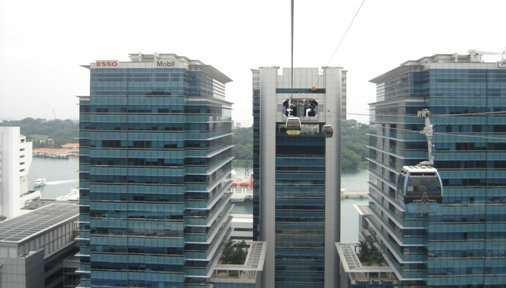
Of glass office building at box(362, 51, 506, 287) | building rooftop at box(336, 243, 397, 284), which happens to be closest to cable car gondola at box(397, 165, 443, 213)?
glass office building at box(362, 51, 506, 287)

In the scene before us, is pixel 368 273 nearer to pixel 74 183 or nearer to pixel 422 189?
pixel 422 189

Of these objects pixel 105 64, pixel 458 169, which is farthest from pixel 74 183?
pixel 458 169

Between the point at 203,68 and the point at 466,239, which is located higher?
the point at 203,68

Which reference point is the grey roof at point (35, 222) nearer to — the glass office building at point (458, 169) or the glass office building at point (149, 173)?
the glass office building at point (149, 173)

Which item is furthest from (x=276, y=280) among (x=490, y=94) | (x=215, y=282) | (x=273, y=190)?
(x=490, y=94)

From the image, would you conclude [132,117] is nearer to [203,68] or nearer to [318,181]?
[203,68]

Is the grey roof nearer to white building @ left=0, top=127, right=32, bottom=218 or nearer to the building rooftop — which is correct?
white building @ left=0, top=127, right=32, bottom=218

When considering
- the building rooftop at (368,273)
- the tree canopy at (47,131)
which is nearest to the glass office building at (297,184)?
the building rooftop at (368,273)
